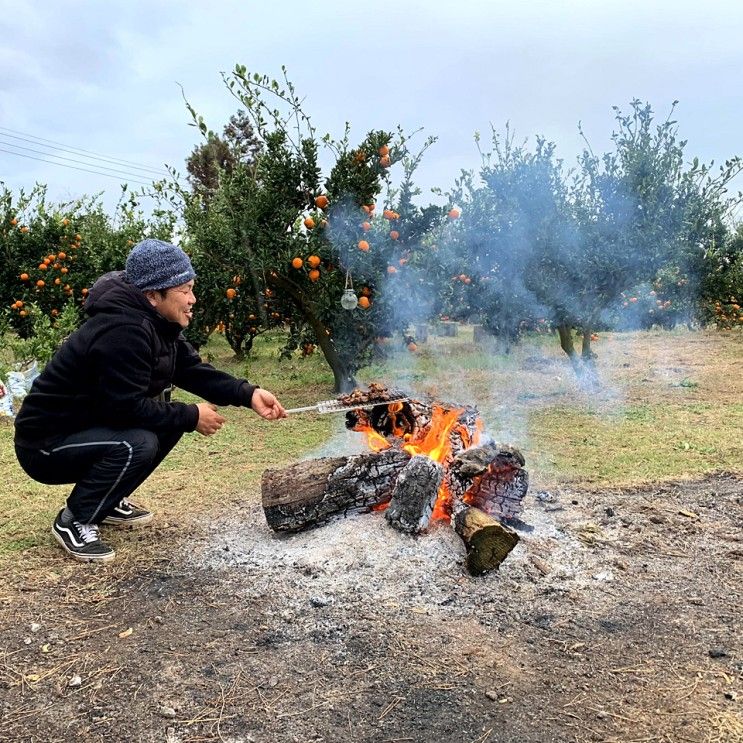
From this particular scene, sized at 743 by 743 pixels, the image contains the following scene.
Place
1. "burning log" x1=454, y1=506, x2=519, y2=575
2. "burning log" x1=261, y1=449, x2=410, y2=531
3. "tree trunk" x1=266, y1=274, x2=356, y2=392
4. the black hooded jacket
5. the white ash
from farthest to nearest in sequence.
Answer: "tree trunk" x1=266, y1=274, x2=356, y2=392, "burning log" x1=261, y1=449, x2=410, y2=531, the black hooded jacket, "burning log" x1=454, y1=506, x2=519, y2=575, the white ash

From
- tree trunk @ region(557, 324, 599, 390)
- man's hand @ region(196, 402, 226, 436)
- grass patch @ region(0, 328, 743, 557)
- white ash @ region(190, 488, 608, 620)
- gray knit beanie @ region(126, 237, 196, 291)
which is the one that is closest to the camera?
white ash @ region(190, 488, 608, 620)

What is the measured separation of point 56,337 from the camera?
9.14m

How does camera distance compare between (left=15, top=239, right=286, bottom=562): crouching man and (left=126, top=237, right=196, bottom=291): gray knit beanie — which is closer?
(left=15, top=239, right=286, bottom=562): crouching man

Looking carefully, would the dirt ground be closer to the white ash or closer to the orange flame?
the white ash

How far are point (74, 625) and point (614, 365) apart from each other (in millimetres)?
11610

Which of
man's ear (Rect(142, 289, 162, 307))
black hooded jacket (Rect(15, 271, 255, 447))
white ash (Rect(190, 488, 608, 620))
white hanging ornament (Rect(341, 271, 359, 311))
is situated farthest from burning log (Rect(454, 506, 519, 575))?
white hanging ornament (Rect(341, 271, 359, 311))

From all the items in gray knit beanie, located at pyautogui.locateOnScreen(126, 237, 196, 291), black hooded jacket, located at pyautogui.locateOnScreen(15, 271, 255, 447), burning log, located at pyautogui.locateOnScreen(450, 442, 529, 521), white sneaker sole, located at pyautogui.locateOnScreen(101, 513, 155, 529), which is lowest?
white sneaker sole, located at pyautogui.locateOnScreen(101, 513, 155, 529)

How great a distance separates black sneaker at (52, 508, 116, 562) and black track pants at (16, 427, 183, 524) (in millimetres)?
71

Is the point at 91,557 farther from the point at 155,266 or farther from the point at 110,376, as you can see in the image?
the point at 155,266

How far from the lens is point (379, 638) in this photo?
2.88 metres

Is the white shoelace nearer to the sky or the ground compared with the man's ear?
nearer to the ground

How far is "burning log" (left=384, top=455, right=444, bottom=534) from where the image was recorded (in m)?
3.68

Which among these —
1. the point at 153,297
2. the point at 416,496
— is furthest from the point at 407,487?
the point at 153,297

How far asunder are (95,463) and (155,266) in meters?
1.13
